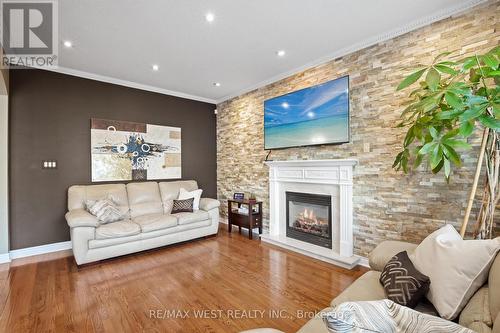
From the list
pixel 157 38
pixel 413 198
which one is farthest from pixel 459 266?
pixel 157 38

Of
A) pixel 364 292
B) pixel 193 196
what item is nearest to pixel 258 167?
pixel 193 196

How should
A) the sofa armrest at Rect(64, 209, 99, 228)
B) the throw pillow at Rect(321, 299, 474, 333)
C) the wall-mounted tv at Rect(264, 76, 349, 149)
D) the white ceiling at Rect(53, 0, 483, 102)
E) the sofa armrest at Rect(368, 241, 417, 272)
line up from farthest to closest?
1. the wall-mounted tv at Rect(264, 76, 349, 149)
2. the sofa armrest at Rect(64, 209, 99, 228)
3. the white ceiling at Rect(53, 0, 483, 102)
4. the sofa armrest at Rect(368, 241, 417, 272)
5. the throw pillow at Rect(321, 299, 474, 333)

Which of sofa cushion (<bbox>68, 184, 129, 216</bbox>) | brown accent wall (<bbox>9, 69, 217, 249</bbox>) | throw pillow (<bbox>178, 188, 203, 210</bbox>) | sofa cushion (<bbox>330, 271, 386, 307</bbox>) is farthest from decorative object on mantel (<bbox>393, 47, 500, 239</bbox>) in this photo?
brown accent wall (<bbox>9, 69, 217, 249</bbox>)

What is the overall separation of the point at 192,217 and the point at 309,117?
2.50 meters

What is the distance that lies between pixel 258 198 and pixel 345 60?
8.90ft

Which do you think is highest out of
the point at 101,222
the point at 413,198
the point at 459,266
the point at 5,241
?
the point at 413,198

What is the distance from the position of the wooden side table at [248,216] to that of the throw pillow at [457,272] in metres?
3.07

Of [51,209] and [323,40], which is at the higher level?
[323,40]

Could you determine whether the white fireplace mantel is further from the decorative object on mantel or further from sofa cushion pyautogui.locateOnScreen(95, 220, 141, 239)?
sofa cushion pyautogui.locateOnScreen(95, 220, 141, 239)

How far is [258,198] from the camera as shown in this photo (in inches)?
179

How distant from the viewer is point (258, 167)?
454cm

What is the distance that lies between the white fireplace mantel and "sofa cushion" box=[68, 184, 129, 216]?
243 centimetres

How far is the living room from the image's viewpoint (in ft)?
5.59

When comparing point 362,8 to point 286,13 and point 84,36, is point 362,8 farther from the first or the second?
point 84,36
